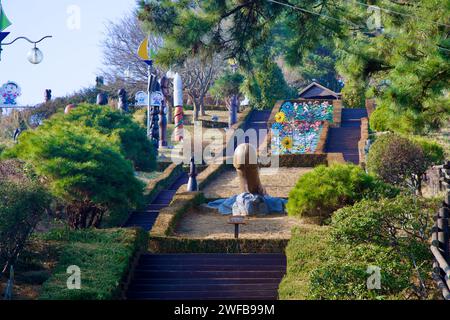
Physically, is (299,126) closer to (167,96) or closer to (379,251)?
(167,96)

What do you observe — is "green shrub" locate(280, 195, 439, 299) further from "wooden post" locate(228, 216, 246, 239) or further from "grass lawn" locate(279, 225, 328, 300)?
"wooden post" locate(228, 216, 246, 239)

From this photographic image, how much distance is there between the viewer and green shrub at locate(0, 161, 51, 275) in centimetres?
1544

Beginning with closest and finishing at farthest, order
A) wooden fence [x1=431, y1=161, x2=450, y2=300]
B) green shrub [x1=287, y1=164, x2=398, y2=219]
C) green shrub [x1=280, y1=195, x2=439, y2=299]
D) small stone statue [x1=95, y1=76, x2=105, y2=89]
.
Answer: wooden fence [x1=431, y1=161, x2=450, y2=300], green shrub [x1=280, y1=195, x2=439, y2=299], green shrub [x1=287, y1=164, x2=398, y2=219], small stone statue [x1=95, y1=76, x2=105, y2=89]

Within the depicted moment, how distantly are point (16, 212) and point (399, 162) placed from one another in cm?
1161

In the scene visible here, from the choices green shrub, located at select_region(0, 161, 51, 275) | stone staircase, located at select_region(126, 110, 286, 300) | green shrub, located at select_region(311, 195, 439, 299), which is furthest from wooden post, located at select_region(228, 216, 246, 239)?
green shrub, located at select_region(311, 195, 439, 299)

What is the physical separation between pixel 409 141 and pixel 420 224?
10.4m

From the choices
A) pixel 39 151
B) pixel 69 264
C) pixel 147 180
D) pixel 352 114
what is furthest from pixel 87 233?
pixel 352 114

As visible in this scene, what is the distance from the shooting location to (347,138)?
3766 cm

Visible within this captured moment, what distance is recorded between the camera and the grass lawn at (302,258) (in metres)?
14.5

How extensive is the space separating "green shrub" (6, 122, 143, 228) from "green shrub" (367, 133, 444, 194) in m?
6.22

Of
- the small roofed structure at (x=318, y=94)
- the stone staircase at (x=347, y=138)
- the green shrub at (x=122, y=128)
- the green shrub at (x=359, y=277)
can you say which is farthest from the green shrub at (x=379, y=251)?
the small roofed structure at (x=318, y=94)

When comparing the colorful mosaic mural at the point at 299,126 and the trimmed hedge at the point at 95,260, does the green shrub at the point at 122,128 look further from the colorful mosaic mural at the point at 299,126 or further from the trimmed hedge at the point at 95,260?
the trimmed hedge at the point at 95,260
